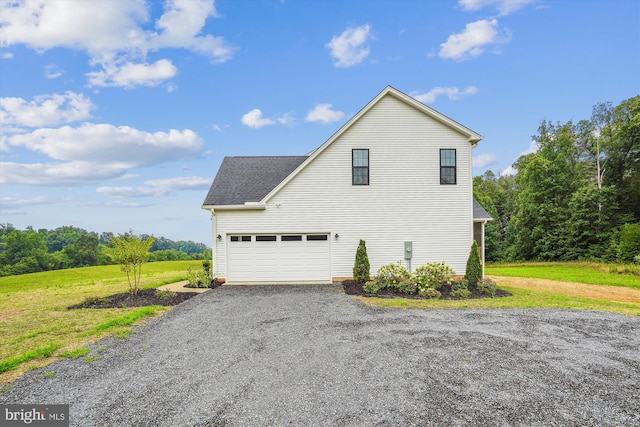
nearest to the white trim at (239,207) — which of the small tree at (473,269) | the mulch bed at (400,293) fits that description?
the mulch bed at (400,293)

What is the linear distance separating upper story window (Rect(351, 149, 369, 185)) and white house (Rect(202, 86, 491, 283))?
4cm

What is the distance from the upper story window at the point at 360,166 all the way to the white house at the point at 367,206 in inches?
1.6

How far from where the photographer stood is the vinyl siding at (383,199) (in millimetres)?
12930

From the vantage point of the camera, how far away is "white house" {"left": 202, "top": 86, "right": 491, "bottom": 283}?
12.9 m

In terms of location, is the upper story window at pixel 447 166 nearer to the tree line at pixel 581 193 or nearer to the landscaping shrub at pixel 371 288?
the landscaping shrub at pixel 371 288

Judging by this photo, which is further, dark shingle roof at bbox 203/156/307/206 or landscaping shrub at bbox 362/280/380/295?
dark shingle roof at bbox 203/156/307/206

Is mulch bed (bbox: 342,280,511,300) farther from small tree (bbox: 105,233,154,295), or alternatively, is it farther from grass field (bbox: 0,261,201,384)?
small tree (bbox: 105,233,154,295)

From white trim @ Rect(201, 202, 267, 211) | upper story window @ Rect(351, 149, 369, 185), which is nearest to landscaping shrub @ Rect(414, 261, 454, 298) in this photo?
upper story window @ Rect(351, 149, 369, 185)

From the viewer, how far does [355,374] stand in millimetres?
4566

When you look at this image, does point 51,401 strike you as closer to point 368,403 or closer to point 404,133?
point 368,403

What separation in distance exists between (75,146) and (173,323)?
14.7 meters

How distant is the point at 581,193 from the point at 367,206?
946 inches

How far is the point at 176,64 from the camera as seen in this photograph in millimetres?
16891

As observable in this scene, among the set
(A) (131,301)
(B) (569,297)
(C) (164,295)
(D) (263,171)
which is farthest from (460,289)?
(A) (131,301)
